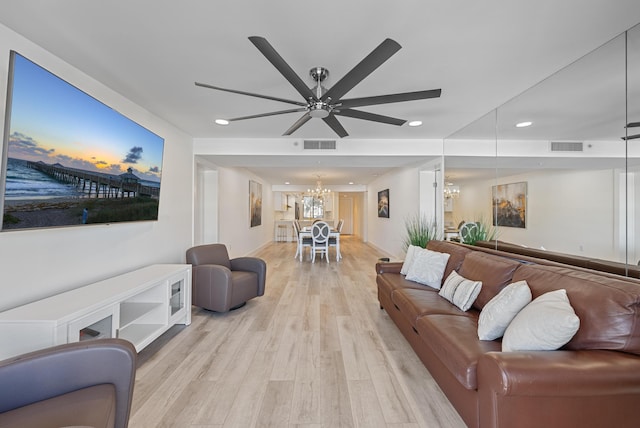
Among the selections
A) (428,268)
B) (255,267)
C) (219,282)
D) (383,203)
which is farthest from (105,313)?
(383,203)

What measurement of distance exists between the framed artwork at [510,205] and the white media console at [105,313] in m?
3.56

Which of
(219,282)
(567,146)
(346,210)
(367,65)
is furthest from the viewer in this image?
(346,210)

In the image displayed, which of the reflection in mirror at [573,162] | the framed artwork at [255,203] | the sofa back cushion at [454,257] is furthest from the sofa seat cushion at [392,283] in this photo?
the framed artwork at [255,203]

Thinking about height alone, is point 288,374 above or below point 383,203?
below

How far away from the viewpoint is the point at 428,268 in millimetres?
2924

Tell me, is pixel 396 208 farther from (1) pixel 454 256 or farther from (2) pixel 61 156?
(2) pixel 61 156

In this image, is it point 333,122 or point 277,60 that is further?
point 333,122

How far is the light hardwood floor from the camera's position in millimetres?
1647

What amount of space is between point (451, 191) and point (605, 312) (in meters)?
3.16

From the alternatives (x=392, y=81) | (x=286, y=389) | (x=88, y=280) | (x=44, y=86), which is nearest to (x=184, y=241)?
(x=88, y=280)

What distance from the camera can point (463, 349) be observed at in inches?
59.7

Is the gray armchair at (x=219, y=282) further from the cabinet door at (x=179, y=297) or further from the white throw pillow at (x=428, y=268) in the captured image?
the white throw pillow at (x=428, y=268)

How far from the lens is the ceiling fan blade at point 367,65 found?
4.50ft

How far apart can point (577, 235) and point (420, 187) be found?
305 centimetres
